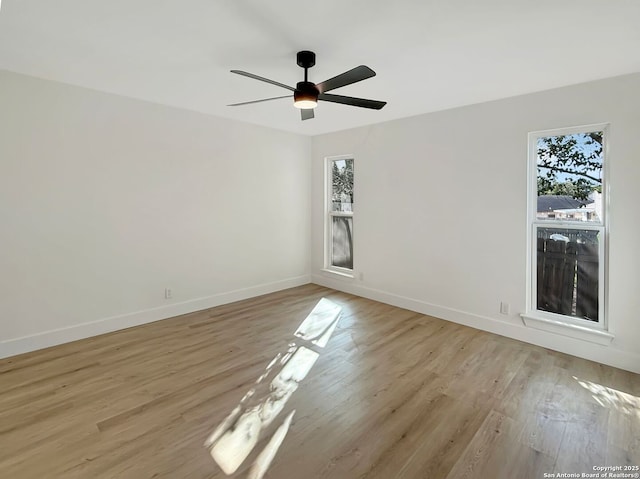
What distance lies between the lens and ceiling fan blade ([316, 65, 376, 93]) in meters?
2.04

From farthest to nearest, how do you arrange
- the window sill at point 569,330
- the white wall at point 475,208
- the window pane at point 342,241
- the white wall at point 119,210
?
the window pane at point 342,241 < the white wall at point 119,210 < the window sill at point 569,330 < the white wall at point 475,208

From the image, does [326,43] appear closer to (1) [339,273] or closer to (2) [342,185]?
(2) [342,185]

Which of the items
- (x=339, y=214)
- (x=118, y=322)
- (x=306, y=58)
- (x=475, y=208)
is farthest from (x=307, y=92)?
(x=118, y=322)

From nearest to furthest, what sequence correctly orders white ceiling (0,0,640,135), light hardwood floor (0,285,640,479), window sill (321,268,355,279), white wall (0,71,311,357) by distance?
light hardwood floor (0,285,640,479)
white ceiling (0,0,640,135)
white wall (0,71,311,357)
window sill (321,268,355,279)

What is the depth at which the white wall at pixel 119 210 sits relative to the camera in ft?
9.90

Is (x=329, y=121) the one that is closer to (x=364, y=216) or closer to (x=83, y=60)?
(x=364, y=216)

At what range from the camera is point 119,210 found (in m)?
3.58

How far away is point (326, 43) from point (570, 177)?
2639 mm

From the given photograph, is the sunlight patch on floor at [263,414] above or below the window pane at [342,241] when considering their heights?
below

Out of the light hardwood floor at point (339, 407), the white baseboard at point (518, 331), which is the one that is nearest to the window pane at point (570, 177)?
the white baseboard at point (518, 331)

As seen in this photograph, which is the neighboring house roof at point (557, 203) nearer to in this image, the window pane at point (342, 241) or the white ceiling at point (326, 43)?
the white ceiling at point (326, 43)

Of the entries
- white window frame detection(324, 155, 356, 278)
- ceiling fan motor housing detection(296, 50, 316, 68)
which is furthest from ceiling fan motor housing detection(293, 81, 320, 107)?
white window frame detection(324, 155, 356, 278)

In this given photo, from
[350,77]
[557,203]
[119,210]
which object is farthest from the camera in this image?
[119,210]

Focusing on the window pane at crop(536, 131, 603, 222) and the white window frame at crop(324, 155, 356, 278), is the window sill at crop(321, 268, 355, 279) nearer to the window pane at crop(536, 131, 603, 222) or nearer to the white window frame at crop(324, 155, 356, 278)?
the white window frame at crop(324, 155, 356, 278)
